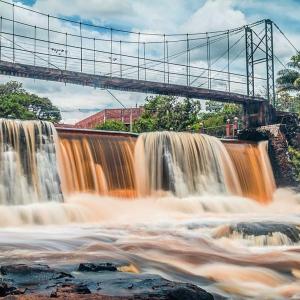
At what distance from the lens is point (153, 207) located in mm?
19047

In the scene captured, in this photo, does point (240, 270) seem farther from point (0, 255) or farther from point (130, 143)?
point (130, 143)

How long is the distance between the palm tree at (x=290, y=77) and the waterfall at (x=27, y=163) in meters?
19.0

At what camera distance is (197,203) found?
2000 cm

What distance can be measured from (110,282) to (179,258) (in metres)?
3.62

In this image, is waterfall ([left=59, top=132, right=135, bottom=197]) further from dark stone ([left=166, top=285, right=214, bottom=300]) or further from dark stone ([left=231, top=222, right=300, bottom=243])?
dark stone ([left=166, top=285, right=214, bottom=300])

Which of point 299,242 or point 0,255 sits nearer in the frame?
point 0,255

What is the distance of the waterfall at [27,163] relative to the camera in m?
15.6

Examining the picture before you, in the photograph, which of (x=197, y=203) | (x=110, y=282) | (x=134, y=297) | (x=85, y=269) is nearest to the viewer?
(x=134, y=297)

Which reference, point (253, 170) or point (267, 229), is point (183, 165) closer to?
point (253, 170)

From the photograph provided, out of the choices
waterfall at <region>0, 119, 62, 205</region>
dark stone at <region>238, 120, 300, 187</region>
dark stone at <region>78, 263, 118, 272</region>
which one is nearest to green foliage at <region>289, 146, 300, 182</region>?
dark stone at <region>238, 120, 300, 187</region>

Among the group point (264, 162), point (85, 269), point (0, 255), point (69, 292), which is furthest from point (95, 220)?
point (264, 162)

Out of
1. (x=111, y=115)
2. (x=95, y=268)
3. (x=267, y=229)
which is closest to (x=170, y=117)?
(x=111, y=115)

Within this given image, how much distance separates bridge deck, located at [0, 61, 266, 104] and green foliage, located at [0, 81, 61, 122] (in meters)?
17.6

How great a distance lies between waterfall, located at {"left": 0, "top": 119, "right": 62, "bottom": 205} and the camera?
15.6 meters
